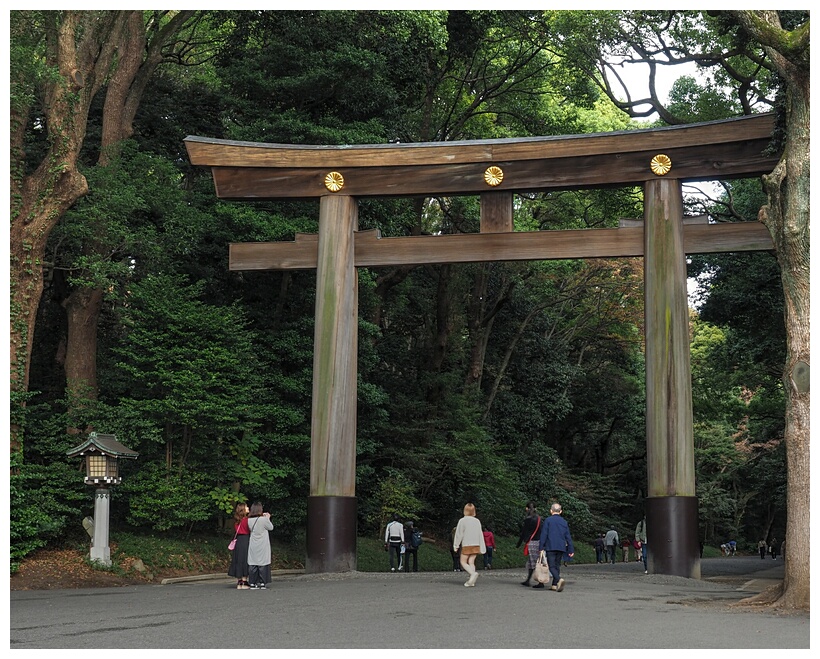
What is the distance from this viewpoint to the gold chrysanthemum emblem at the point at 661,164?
16.3 meters

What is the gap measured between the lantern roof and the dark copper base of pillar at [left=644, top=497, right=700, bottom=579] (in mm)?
9589

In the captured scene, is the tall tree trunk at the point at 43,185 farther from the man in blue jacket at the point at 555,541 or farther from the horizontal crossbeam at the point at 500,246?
the man in blue jacket at the point at 555,541

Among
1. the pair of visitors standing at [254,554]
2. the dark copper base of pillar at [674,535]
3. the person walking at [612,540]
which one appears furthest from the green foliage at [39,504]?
the person walking at [612,540]

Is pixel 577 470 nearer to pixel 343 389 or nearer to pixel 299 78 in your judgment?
pixel 299 78

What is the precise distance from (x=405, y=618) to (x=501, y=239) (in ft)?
27.4

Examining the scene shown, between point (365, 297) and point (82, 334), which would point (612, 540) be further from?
point (82, 334)

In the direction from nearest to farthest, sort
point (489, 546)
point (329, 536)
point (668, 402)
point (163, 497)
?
point (668, 402), point (329, 536), point (163, 497), point (489, 546)

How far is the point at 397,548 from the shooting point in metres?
21.2

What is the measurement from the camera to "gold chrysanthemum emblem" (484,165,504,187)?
55.2ft

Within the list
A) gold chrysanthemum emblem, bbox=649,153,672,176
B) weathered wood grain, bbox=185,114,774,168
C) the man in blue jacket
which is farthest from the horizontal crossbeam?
the man in blue jacket

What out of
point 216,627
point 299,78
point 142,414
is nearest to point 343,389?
point 142,414

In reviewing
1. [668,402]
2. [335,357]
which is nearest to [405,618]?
[335,357]


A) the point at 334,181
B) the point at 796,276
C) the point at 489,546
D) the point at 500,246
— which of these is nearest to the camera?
the point at 796,276

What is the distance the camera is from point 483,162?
55.3 ft
